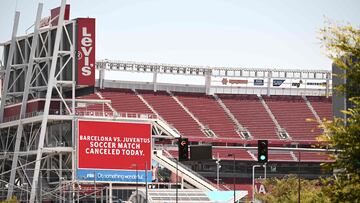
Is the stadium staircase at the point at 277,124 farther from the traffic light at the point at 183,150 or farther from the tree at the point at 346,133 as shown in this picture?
the tree at the point at 346,133

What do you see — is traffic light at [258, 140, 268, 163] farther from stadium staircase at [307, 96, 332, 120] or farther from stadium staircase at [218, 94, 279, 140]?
stadium staircase at [307, 96, 332, 120]

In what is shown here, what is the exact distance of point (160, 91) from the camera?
155500 millimetres

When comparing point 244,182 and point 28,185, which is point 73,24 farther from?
point 244,182

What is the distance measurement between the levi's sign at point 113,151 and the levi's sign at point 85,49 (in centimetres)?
434

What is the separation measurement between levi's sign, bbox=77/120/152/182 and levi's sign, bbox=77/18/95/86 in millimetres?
4336

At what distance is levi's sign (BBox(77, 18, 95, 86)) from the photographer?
111 m

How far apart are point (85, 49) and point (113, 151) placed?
418 inches

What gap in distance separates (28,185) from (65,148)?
6.19 meters

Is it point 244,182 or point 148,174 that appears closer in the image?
point 148,174

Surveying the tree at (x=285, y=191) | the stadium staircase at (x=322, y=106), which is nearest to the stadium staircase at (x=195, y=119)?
the stadium staircase at (x=322, y=106)

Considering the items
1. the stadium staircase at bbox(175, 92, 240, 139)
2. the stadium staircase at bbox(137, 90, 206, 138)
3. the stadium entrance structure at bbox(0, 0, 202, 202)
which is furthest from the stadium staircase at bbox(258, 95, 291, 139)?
the stadium entrance structure at bbox(0, 0, 202, 202)

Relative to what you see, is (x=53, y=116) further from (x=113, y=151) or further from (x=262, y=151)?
(x=262, y=151)

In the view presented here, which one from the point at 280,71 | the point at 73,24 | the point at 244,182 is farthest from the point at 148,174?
the point at 280,71

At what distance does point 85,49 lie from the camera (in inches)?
4363
